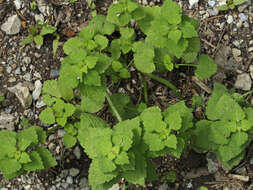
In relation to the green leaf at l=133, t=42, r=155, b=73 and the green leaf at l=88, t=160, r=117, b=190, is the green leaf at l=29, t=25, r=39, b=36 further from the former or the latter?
the green leaf at l=88, t=160, r=117, b=190

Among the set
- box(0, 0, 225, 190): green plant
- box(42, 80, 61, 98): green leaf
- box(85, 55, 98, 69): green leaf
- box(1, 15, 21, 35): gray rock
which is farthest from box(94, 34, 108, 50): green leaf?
box(1, 15, 21, 35): gray rock

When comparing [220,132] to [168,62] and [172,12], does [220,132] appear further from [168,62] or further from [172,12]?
[172,12]

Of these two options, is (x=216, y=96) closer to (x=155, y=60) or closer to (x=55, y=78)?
(x=155, y=60)

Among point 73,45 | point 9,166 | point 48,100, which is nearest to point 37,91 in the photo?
point 48,100

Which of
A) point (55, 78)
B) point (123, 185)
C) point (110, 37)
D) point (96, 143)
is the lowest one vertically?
point (123, 185)

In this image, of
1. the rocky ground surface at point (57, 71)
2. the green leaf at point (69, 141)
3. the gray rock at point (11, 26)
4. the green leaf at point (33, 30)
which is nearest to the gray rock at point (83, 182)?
the rocky ground surface at point (57, 71)

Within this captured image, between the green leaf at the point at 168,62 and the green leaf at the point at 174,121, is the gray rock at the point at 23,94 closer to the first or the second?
the green leaf at the point at 168,62

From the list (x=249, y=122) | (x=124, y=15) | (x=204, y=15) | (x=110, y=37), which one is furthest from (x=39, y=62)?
(x=249, y=122)
